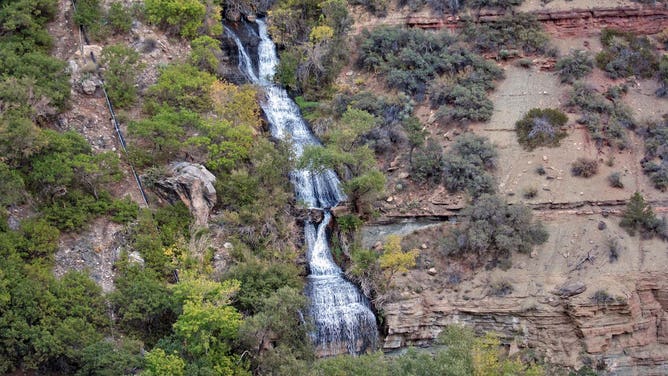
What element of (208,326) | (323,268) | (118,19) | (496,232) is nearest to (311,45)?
(118,19)

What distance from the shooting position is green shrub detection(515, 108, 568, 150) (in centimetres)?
4138

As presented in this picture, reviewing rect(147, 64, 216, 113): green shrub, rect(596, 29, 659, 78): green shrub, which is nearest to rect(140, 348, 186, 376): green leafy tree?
rect(147, 64, 216, 113): green shrub

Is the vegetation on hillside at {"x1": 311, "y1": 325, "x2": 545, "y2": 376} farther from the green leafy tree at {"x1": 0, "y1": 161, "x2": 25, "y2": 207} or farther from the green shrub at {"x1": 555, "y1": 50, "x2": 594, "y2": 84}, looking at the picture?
the green shrub at {"x1": 555, "y1": 50, "x2": 594, "y2": 84}

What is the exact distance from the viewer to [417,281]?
36.0 m

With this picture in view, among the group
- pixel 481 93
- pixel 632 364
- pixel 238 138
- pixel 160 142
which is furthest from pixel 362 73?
pixel 632 364

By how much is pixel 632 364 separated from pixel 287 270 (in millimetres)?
15843

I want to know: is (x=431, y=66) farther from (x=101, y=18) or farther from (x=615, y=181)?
(x=101, y=18)

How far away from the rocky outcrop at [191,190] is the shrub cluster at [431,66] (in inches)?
568

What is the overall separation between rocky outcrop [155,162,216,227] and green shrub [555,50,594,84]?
71.0ft

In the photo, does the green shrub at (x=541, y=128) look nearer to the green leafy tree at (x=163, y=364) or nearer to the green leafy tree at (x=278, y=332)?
the green leafy tree at (x=278, y=332)

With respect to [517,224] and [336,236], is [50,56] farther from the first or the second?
[517,224]

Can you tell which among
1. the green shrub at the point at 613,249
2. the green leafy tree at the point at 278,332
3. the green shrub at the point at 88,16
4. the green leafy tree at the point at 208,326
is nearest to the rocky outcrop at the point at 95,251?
the green leafy tree at the point at 208,326

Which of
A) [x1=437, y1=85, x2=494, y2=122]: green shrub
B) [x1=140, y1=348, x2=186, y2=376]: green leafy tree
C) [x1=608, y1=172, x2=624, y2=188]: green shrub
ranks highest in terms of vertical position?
[x1=437, y1=85, x2=494, y2=122]: green shrub

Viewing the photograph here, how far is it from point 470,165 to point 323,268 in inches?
368
